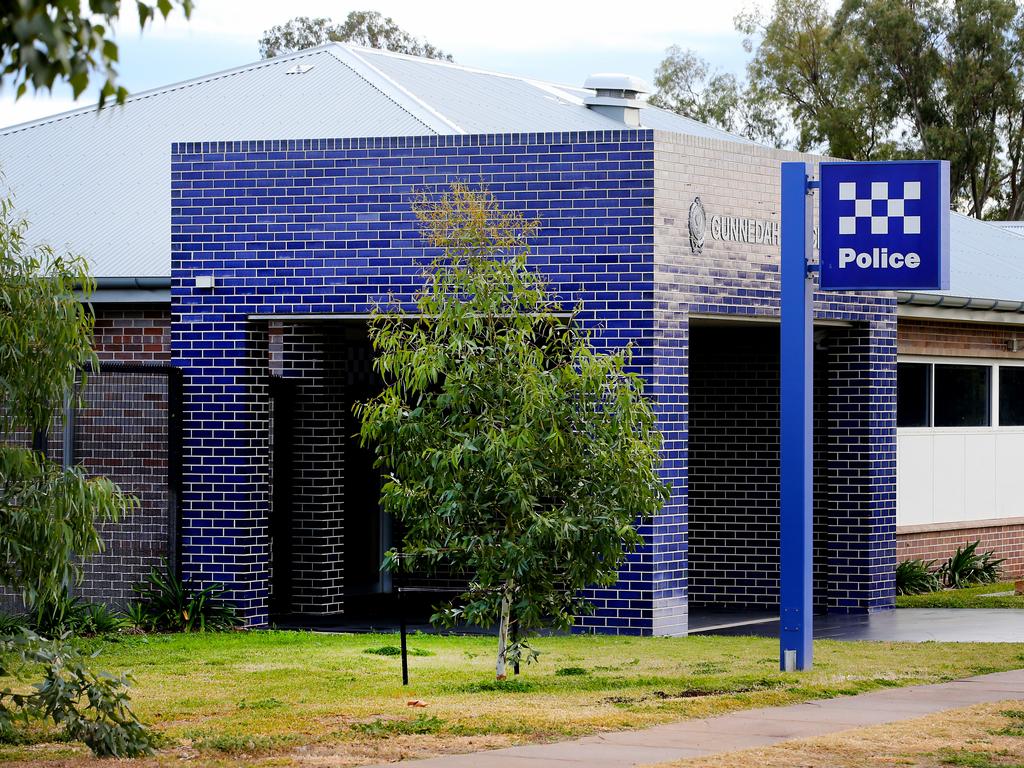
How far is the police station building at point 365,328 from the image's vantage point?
14.8m

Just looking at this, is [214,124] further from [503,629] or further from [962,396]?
[503,629]

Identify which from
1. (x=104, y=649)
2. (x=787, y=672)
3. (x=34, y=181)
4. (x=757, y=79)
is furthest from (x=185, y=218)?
(x=757, y=79)

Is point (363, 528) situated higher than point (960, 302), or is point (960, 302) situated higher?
point (960, 302)

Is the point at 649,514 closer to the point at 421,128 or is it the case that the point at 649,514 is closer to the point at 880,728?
the point at 880,728

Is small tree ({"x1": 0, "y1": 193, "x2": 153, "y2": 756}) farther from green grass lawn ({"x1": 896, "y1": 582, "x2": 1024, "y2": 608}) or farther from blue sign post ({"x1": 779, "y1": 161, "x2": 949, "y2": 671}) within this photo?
green grass lawn ({"x1": 896, "y1": 582, "x2": 1024, "y2": 608})

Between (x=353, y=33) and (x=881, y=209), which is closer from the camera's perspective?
(x=881, y=209)

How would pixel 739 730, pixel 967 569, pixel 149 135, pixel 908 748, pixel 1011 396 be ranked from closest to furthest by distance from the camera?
pixel 908 748, pixel 739 730, pixel 967 569, pixel 149 135, pixel 1011 396

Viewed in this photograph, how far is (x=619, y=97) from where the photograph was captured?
65.8 ft

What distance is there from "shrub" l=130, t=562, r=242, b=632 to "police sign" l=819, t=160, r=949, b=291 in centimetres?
639

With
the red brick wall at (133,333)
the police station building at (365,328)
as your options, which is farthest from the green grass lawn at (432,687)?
the red brick wall at (133,333)

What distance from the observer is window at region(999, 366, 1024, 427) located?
73.3 feet

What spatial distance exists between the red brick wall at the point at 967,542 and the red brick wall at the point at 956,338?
86.0 inches

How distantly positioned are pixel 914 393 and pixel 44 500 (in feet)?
44.4

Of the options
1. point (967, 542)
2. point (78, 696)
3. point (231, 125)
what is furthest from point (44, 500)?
point (967, 542)
